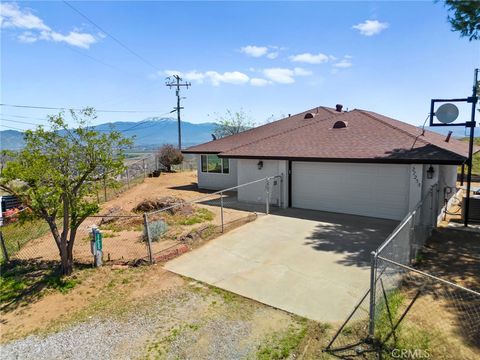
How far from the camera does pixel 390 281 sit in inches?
224

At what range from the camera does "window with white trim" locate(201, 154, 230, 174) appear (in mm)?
19058

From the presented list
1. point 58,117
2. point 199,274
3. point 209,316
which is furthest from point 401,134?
point 58,117

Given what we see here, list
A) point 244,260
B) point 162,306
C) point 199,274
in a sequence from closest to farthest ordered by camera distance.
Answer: point 162,306 < point 199,274 < point 244,260

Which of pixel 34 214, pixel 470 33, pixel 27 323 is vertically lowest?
pixel 27 323

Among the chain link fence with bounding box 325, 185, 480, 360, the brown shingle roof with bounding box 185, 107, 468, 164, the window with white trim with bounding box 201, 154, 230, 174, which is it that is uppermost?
the brown shingle roof with bounding box 185, 107, 468, 164

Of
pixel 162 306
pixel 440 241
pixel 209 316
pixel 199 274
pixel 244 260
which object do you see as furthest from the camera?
pixel 440 241

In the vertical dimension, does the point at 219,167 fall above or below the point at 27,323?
above

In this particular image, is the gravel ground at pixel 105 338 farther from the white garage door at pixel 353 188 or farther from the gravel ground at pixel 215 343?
the white garage door at pixel 353 188

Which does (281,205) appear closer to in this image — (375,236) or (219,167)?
(375,236)

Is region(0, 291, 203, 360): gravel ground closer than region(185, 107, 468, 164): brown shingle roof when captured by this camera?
Yes

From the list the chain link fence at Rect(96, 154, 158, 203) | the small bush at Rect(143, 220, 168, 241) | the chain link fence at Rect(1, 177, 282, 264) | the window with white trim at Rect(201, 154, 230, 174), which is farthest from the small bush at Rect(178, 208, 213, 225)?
the chain link fence at Rect(96, 154, 158, 203)

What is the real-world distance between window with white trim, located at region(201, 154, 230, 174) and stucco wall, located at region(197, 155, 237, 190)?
0.22 m

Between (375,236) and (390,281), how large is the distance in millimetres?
4275

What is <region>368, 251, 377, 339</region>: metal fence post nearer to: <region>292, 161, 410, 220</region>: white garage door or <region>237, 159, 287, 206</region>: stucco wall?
<region>292, 161, 410, 220</region>: white garage door
